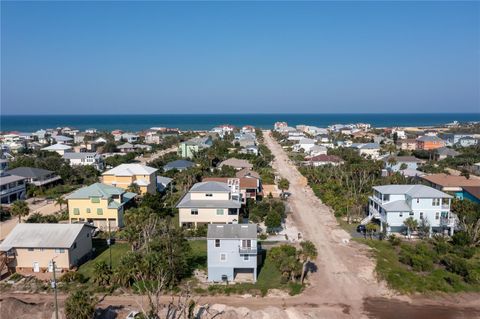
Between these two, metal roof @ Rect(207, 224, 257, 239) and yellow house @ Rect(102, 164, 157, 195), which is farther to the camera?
yellow house @ Rect(102, 164, 157, 195)

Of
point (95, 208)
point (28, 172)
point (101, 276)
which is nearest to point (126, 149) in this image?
point (28, 172)

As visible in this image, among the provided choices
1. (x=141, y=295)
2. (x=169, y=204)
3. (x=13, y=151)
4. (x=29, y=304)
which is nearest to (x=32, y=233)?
(x=29, y=304)

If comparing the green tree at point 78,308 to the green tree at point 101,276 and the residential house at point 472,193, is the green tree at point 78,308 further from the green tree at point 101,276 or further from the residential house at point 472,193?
the residential house at point 472,193

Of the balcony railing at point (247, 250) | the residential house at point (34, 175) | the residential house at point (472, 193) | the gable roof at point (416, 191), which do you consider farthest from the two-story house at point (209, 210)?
the residential house at point (34, 175)

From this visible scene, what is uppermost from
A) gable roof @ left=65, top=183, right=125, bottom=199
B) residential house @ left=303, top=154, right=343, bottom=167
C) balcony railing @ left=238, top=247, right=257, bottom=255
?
gable roof @ left=65, top=183, right=125, bottom=199

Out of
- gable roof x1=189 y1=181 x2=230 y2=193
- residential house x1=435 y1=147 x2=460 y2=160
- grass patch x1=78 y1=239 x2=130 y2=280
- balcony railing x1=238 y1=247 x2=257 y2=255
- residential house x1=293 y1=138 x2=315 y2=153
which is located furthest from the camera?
residential house x1=293 y1=138 x2=315 y2=153

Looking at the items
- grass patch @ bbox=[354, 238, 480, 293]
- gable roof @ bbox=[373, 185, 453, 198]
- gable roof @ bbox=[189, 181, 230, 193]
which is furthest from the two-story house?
gable roof @ bbox=[373, 185, 453, 198]

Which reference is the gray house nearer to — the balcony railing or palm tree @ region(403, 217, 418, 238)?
the balcony railing
